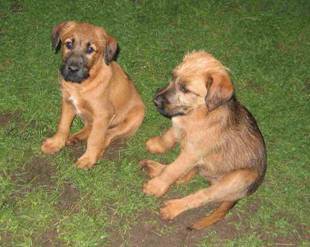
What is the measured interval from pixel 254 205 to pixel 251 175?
1069 mm

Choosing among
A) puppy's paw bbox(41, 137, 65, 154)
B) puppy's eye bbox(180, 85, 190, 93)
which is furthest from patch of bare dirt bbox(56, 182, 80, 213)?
puppy's eye bbox(180, 85, 190, 93)

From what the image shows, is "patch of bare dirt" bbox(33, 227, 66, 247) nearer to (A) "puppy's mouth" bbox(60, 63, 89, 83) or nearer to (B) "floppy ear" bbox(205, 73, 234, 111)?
(A) "puppy's mouth" bbox(60, 63, 89, 83)

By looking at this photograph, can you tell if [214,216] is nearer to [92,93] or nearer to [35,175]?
[92,93]

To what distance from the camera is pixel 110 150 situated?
664 cm

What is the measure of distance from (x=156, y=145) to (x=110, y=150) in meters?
0.69

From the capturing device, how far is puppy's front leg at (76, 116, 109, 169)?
5.89 metres

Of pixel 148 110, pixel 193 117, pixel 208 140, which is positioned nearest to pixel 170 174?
pixel 208 140

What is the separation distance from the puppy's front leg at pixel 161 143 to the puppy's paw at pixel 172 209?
0.99 meters

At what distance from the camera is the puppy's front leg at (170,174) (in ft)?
18.4

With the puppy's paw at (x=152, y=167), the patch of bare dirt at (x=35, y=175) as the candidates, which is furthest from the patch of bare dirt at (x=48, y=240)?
the puppy's paw at (x=152, y=167)

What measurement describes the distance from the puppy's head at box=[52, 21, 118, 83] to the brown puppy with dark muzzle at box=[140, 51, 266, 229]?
0.88 m

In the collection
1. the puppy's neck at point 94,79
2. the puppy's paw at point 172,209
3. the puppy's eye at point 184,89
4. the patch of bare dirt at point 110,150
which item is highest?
the puppy's eye at point 184,89

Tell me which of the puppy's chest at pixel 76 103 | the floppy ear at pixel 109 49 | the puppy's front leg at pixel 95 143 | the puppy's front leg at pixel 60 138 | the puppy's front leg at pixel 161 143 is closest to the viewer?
the floppy ear at pixel 109 49

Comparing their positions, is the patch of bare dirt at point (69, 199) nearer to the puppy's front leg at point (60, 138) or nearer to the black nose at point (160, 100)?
the puppy's front leg at point (60, 138)
